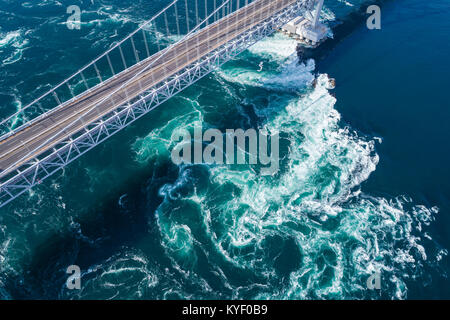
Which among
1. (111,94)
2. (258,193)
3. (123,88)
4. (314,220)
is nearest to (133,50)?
(123,88)

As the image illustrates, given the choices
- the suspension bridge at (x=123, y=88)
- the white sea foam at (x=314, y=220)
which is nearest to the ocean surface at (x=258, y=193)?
the white sea foam at (x=314, y=220)

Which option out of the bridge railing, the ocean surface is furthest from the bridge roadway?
the ocean surface

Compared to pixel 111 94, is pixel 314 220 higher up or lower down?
lower down

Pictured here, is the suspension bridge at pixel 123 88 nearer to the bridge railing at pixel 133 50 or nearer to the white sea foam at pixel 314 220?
the bridge railing at pixel 133 50

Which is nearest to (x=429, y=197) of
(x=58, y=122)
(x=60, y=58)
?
(x=58, y=122)

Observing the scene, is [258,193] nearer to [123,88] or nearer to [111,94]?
[111,94]

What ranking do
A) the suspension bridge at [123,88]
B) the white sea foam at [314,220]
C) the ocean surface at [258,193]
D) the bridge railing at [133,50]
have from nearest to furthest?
the suspension bridge at [123,88]
the ocean surface at [258,193]
the white sea foam at [314,220]
the bridge railing at [133,50]

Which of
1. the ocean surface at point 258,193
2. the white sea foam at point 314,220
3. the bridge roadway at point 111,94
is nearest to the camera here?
the bridge roadway at point 111,94
